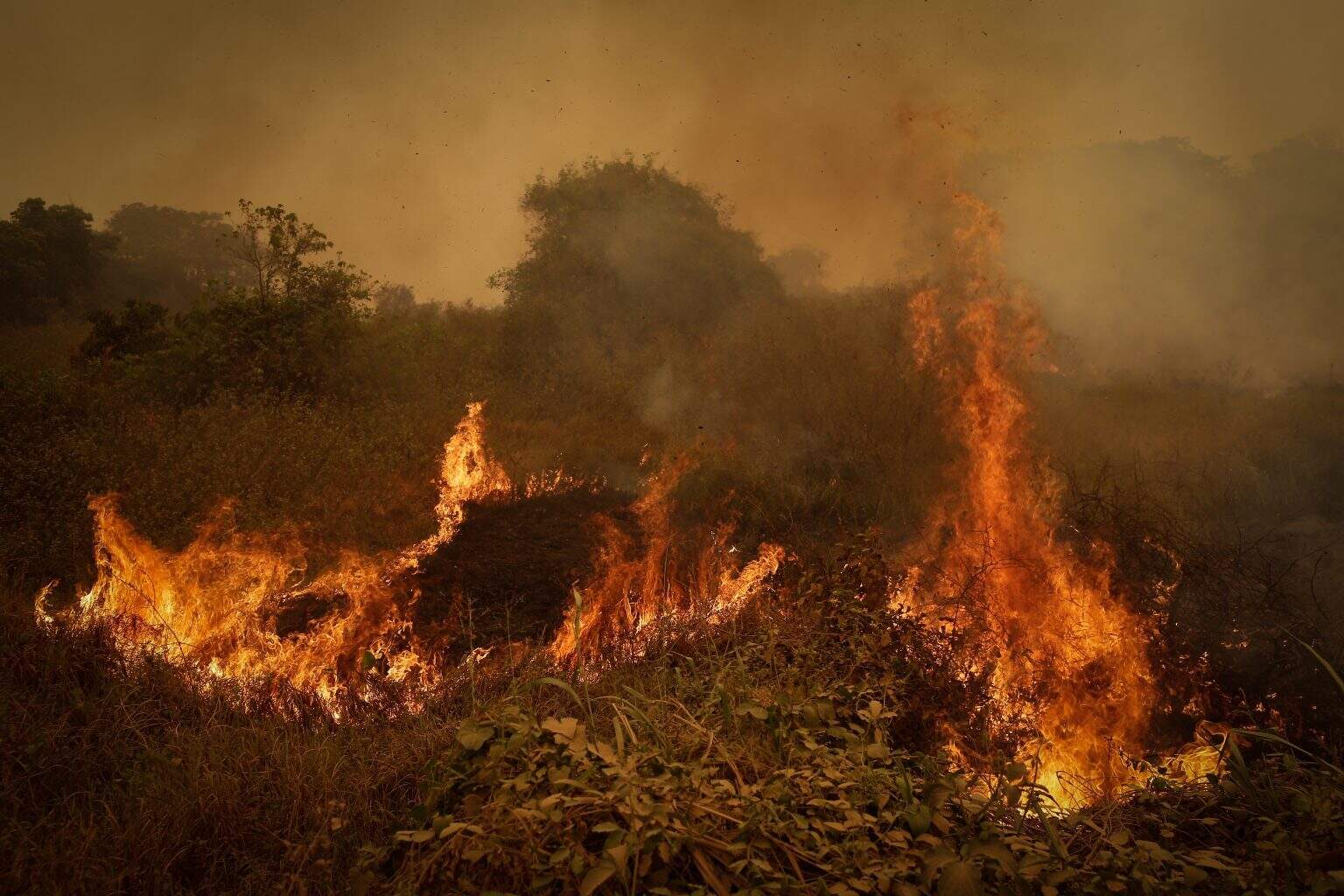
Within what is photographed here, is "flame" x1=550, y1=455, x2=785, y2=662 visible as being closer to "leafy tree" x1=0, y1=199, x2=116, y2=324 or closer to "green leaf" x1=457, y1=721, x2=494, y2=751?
"green leaf" x1=457, y1=721, x2=494, y2=751

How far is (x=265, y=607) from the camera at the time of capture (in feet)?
16.6

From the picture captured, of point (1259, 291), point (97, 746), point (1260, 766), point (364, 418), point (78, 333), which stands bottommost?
point (97, 746)

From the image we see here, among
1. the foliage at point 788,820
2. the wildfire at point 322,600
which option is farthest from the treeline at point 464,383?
the foliage at point 788,820

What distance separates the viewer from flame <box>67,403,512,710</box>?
179 inches

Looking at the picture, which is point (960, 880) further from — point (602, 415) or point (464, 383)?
point (464, 383)

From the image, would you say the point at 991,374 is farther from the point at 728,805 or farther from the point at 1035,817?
the point at 728,805

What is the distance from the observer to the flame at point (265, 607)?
14.9ft

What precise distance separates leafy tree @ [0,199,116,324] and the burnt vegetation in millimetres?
95

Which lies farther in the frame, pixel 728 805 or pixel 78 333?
pixel 78 333

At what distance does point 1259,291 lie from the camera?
13.0 metres

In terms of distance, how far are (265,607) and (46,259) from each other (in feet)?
43.3

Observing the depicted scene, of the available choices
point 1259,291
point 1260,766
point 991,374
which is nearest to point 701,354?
point 991,374

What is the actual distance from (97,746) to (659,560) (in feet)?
12.5

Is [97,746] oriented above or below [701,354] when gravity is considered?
below
